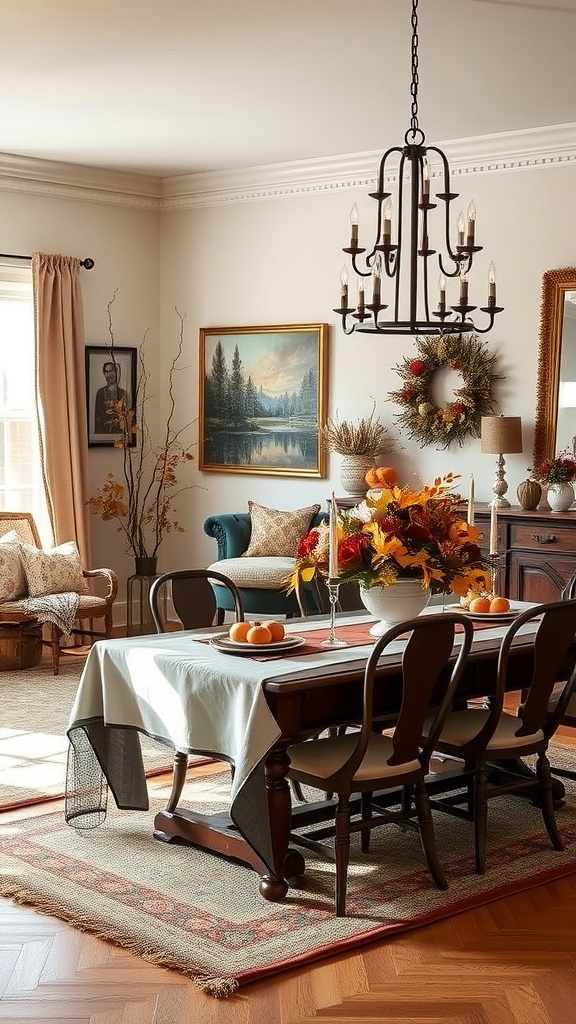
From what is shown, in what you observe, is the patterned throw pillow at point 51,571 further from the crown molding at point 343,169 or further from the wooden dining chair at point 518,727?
the wooden dining chair at point 518,727

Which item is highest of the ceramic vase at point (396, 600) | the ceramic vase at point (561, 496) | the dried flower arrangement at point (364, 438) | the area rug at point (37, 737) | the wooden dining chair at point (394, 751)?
the dried flower arrangement at point (364, 438)

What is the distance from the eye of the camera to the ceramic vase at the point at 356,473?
7928 millimetres

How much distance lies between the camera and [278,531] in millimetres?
7969

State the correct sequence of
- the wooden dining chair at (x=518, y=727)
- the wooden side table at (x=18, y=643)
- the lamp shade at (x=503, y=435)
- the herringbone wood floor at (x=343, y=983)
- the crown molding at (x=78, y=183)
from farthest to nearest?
1. the crown molding at (x=78, y=183)
2. the wooden side table at (x=18, y=643)
3. the lamp shade at (x=503, y=435)
4. the wooden dining chair at (x=518, y=727)
5. the herringbone wood floor at (x=343, y=983)

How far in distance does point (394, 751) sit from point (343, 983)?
76 cm

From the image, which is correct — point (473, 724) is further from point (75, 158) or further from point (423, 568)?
point (75, 158)

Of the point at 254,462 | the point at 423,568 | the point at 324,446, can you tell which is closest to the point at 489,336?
the point at 324,446

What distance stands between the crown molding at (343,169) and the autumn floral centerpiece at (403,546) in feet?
11.3

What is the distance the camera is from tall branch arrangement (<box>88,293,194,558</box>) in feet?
29.2

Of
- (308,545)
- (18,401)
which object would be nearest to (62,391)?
(18,401)

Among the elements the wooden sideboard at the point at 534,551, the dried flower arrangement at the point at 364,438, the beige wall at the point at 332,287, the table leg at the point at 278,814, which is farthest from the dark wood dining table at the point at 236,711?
the dried flower arrangement at the point at 364,438

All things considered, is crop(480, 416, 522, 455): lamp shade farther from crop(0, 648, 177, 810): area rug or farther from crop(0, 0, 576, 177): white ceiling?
crop(0, 648, 177, 810): area rug

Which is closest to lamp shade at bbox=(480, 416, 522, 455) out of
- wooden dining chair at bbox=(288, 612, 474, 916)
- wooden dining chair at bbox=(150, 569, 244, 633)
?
wooden dining chair at bbox=(150, 569, 244, 633)

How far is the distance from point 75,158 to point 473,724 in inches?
206
